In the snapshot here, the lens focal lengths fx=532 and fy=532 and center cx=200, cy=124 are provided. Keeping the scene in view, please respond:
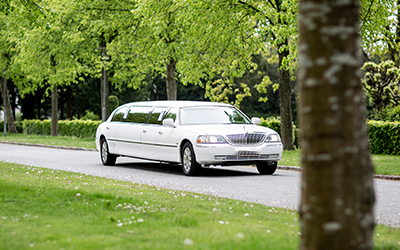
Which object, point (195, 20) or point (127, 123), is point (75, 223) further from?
point (195, 20)

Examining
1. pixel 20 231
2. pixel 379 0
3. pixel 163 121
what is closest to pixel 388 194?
pixel 163 121

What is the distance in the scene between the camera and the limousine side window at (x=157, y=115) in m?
13.5

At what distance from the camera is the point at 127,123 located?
14.7 meters

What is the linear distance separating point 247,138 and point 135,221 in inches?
273

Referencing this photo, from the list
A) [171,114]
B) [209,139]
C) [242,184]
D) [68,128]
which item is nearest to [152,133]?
[171,114]

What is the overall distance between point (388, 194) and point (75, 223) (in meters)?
6.49

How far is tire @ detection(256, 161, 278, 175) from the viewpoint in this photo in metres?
13.0

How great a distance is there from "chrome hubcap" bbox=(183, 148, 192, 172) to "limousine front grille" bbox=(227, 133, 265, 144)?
1.01m

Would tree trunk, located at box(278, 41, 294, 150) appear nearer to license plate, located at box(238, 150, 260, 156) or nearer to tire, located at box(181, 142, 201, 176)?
license plate, located at box(238, 150, 260, 156)

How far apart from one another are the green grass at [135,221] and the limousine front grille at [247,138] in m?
3.77

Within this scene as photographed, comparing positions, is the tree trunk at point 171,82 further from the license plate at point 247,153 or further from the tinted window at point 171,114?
the license plate at point 247,153

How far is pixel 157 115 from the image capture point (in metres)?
13.7

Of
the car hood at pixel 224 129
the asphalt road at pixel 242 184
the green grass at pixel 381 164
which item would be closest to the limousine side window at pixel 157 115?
the car hood at pixel 224 129

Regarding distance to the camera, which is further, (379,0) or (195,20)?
(195,20)
